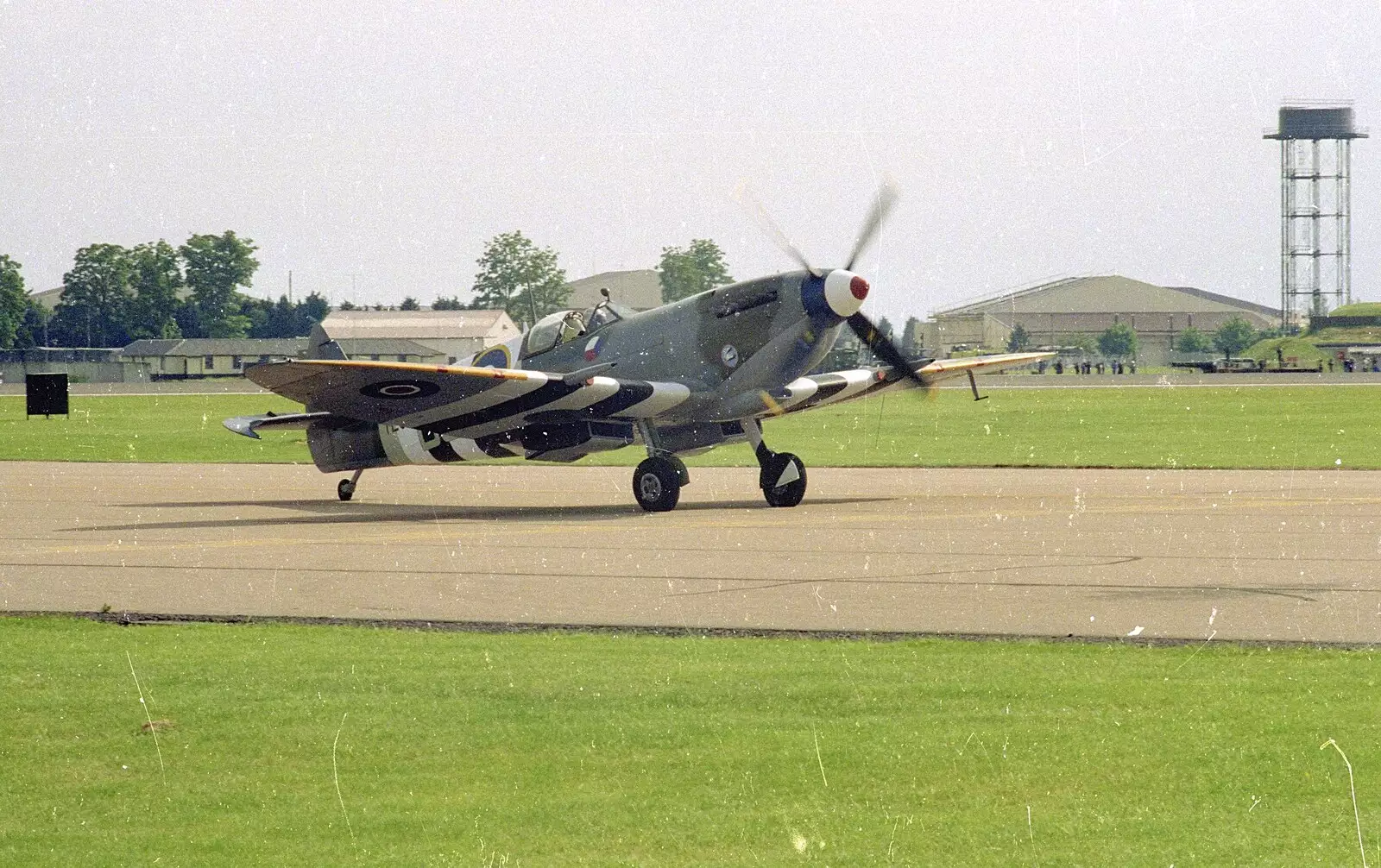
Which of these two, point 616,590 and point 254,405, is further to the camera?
point 254,405

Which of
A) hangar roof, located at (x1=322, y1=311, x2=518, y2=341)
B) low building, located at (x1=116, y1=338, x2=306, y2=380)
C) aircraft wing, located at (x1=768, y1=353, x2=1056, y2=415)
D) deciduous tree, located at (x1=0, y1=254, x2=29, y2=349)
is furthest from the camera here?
low building, located at (x1=116, y1=338, x2=306, y2=380)

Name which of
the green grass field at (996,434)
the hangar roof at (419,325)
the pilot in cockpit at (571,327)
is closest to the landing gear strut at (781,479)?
the green grass field at (996,434)

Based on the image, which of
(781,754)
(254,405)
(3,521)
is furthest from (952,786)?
(254,405)

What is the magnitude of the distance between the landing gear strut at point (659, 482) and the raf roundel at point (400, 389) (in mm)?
2877

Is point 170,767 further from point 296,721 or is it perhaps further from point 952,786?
point 952,786

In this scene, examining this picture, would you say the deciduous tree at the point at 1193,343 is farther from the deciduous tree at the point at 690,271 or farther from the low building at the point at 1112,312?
the deciduous tree at the point at 690,271

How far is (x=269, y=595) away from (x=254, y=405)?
56.8 meters

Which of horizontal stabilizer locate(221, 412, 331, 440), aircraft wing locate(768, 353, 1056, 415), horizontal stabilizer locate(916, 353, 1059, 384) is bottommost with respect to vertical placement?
horizontal stabilizer locate(221, 412, 331, 440)

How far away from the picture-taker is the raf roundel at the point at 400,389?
20547 millimetres

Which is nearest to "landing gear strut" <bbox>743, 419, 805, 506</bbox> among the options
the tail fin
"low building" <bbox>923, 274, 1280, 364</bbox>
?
the tail fin

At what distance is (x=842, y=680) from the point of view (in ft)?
28.3

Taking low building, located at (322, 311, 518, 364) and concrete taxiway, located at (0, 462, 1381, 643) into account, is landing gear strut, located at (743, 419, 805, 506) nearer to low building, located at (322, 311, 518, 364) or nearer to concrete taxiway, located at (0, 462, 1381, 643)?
concrete taxiway, located at (0, 462, 1381, 643)

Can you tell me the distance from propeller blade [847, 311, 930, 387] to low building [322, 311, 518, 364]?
118ft

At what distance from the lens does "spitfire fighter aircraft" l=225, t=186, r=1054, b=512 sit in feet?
68.1
